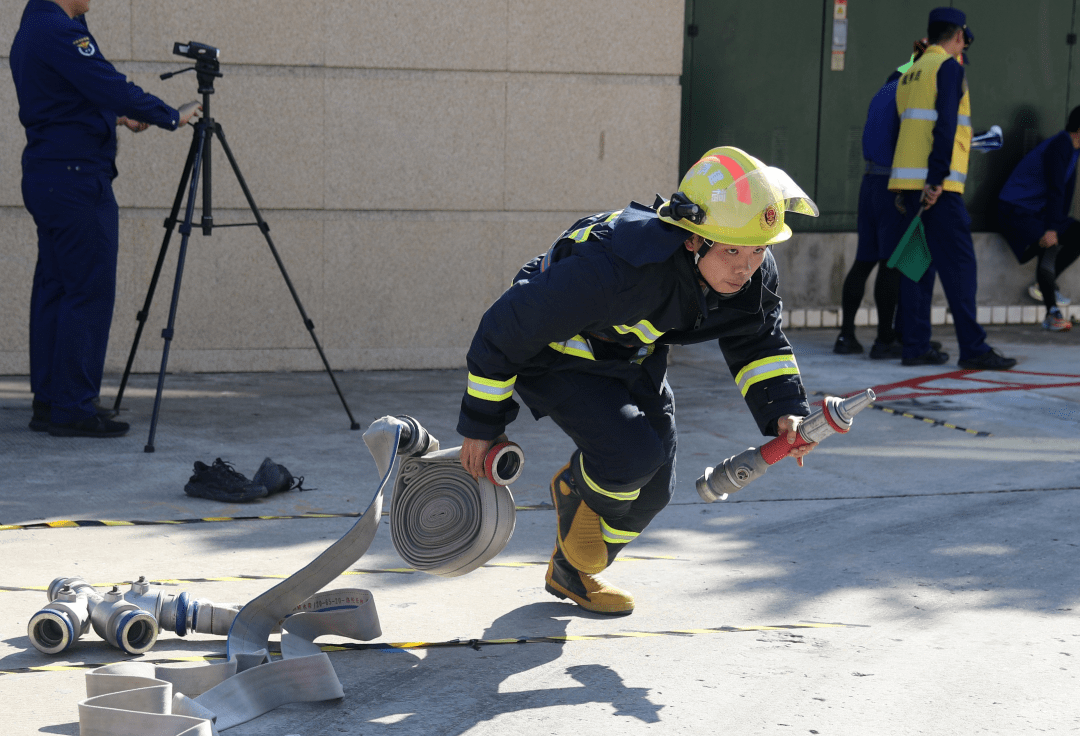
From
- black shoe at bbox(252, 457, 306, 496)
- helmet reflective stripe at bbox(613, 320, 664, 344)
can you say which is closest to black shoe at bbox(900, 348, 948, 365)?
black shoe at bbox(252, 457, 306, 496)

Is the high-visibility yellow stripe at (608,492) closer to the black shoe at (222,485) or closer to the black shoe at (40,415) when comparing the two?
the black shoe at (222,485)

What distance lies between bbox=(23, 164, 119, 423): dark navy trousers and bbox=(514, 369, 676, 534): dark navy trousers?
116 inches

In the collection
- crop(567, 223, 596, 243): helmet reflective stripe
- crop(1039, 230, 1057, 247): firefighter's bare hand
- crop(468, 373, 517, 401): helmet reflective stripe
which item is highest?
crop(567, 223, 596, 243): helmet reflective stripe

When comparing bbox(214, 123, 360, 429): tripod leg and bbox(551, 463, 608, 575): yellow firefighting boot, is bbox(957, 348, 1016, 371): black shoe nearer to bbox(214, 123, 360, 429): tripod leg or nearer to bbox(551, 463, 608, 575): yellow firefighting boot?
bbox(214, 123, 360, 429): tripod leg

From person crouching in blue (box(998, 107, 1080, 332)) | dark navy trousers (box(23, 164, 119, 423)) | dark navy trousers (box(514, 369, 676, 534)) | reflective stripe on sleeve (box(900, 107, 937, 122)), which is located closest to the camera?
dark navy trousers (box(514, 369, 676, 534))

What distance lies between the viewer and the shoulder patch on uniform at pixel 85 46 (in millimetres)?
5641

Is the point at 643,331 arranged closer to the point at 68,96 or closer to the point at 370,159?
the point at 68,96

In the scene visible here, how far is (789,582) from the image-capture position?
13.1 ft

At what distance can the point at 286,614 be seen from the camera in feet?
11.1

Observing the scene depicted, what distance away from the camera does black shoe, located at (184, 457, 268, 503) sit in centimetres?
485

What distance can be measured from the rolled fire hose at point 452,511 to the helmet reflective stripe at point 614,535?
0.34 m

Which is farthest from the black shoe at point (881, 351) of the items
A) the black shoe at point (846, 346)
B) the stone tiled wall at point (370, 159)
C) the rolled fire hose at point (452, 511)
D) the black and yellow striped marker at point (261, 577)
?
the rolled fire hose at point (452, 511)

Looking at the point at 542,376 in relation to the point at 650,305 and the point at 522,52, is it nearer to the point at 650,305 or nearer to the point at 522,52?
the point at 650,305

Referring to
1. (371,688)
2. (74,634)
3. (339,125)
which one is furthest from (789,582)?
(339,125)
